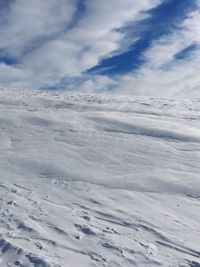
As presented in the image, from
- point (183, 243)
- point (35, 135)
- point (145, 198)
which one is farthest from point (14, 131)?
point (183, 243)

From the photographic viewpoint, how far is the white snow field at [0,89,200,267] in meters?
6.08

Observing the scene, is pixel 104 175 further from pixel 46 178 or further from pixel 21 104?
pixel 21 104

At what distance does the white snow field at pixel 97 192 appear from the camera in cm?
608

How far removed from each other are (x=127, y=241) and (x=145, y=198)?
7.22 ft

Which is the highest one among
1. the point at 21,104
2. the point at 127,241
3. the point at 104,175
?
the point at 21,104

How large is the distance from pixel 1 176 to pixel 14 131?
5002 millimetres

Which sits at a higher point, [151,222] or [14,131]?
[14,131]

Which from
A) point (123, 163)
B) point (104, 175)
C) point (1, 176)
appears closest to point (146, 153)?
point (123, 163)

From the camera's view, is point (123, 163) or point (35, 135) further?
point (35, 135)

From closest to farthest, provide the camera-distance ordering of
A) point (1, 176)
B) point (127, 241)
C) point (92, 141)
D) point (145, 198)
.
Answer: point (127, 241)
point (145, 198)
point (1, 176)
point (92, 141)

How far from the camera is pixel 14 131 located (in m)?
14.1

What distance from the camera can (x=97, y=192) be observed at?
28.7 feet

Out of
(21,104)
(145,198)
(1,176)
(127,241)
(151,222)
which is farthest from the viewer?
(21,104)

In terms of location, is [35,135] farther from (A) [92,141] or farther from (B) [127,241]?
(B) [127,241]
